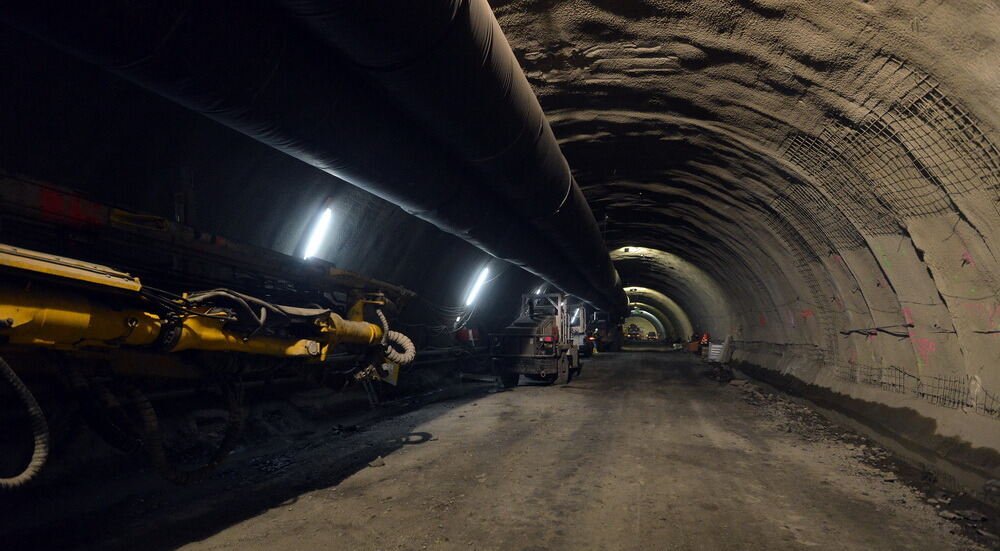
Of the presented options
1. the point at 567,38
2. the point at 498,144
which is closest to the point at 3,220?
the point at 498,144

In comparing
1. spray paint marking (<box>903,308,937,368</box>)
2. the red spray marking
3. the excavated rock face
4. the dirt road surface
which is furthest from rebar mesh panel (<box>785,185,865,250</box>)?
the dirt road surface

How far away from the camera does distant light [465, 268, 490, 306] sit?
49.6ft

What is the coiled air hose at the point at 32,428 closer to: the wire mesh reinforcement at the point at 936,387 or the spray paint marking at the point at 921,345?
the wire mesh reinforcement at the point at 936,387

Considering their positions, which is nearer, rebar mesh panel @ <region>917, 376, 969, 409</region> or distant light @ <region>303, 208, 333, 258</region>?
rebar mesh panel @ <region>917, 376, 969, 409</region>

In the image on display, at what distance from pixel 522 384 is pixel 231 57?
13.9m

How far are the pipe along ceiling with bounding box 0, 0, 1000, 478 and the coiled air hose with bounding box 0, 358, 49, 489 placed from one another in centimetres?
181

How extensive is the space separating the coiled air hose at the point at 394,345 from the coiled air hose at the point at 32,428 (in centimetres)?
375

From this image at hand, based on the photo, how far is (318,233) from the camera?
8.71m

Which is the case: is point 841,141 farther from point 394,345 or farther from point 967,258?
point 394,345

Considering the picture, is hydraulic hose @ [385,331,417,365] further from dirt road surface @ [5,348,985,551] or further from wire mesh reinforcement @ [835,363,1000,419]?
wire mesh reinforcement @ [835,363,1000,419]

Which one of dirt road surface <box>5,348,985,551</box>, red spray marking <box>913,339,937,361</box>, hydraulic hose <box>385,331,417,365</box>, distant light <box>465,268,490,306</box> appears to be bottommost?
dirt road surface <box>5,348,985,551</box>

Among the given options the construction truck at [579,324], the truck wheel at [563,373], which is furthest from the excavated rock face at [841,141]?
the construction truck at [579,324]

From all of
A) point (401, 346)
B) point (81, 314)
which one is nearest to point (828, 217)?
point (401, 346)

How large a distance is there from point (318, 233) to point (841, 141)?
762 cm
